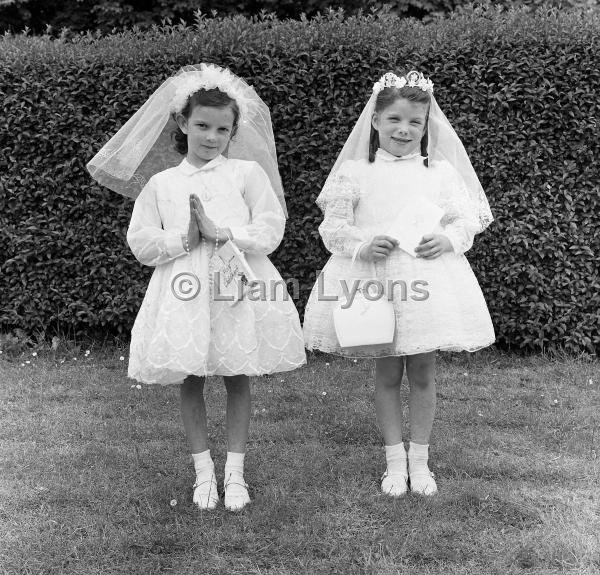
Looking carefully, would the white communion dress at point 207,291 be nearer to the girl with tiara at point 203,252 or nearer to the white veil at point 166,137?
the girl with tiara at point 203,252

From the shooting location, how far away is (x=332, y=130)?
5277 millimetres

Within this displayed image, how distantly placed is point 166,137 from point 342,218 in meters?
0.83

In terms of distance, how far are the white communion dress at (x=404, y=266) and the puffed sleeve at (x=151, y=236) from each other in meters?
0.65

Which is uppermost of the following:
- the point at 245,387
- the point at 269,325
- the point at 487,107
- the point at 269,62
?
the point at 269,62

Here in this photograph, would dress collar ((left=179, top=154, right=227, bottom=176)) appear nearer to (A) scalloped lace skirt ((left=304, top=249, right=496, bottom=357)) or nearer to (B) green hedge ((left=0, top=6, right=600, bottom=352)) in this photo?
(A) scalloped lace skirt ((left=304, top=249, right=496, bottom=357))

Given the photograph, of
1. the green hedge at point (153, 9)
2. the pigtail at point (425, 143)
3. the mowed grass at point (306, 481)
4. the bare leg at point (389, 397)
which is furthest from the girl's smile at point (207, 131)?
the green hedge at point (153, 9)

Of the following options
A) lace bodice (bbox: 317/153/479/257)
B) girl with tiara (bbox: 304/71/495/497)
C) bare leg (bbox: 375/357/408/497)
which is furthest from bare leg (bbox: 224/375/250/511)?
lace bodice (bbox: 317/153/479/257)

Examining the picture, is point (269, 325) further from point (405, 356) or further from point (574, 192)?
point (574, 192)

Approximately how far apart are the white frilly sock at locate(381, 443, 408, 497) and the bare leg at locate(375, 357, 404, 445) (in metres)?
0.03

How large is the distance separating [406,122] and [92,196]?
9.72 feet

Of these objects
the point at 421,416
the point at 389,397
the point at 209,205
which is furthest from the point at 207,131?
the point at 421,416

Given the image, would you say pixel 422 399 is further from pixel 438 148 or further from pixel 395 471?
pixel 438 148

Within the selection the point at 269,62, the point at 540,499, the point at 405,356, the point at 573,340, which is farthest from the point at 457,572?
the point at 269,62

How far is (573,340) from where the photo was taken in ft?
17.9
